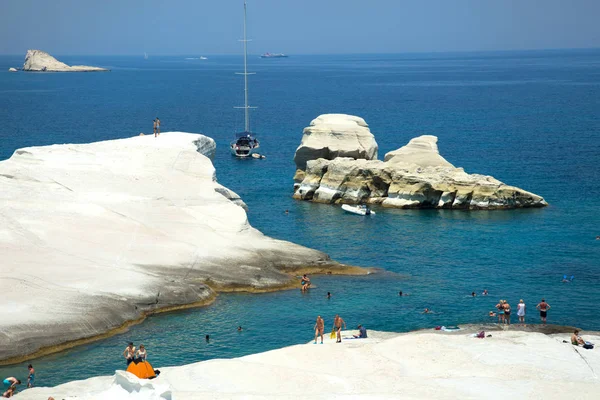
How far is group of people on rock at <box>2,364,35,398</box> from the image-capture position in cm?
3785

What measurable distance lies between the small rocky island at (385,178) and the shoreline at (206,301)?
62.2ft

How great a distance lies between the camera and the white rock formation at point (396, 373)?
35406 mm

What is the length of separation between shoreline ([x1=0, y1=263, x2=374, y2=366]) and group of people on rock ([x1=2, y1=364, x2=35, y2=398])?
2.32 meters

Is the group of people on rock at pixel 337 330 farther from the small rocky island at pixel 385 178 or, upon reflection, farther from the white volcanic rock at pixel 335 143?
the white volcanic rock at pixel 335 143

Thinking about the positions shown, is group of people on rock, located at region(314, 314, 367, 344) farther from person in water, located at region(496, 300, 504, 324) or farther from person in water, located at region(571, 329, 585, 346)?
person in water, located at region(571, 329, 585, 346)

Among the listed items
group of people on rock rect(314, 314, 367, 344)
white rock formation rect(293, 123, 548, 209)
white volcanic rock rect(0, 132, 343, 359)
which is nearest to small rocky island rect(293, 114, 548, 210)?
white rock formation rect(293, 123, 548, 209)

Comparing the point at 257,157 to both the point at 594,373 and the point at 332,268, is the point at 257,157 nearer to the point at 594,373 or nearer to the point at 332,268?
the point at 332,268

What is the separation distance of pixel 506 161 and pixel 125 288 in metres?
59.7

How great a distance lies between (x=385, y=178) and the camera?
79562 mm

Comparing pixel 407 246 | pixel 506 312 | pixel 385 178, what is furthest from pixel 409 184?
pixel 506 312

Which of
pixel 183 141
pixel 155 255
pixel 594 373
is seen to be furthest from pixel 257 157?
pixel 594 373

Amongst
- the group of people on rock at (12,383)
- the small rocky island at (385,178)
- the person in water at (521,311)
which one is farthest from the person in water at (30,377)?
the small rocky island at (385,178)

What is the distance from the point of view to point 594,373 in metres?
38.4

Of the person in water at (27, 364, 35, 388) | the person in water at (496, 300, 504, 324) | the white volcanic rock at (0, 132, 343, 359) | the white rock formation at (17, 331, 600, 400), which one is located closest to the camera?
the white rock formation at (17, 331, 600, 400)
